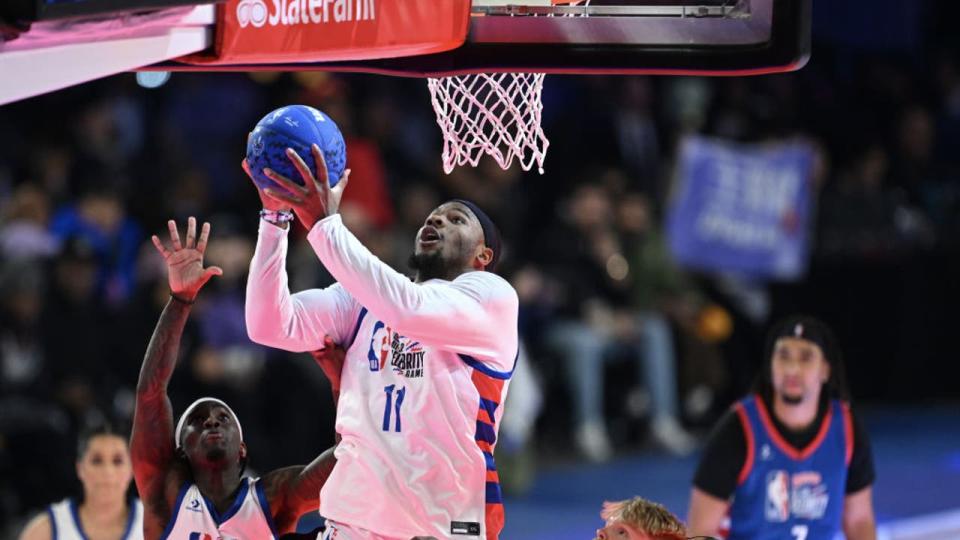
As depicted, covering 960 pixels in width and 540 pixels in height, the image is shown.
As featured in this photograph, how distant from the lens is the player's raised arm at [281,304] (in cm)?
484

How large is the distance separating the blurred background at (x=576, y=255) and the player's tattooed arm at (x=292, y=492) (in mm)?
3507

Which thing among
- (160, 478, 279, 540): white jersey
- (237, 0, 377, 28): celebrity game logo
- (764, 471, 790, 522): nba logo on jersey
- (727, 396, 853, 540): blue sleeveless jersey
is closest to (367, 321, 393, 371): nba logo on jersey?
(160, 478, 279, 540): white jersey

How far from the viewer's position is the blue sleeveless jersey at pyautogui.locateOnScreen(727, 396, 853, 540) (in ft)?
22.6

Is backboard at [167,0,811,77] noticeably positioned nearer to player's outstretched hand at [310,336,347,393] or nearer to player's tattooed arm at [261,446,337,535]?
player's outstretched hand at [310,336,347,393]

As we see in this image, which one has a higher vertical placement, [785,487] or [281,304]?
[281,304]

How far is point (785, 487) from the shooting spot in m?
6.91

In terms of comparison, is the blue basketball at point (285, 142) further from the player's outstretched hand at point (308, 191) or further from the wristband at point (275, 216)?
the wristband at point (275, 216)

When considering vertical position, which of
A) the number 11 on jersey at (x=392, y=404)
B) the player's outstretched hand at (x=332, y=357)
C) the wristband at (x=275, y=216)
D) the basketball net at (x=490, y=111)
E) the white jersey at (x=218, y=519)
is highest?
the basketball net at (x=490, y=111)

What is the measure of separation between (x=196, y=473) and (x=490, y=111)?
1628 millimetres

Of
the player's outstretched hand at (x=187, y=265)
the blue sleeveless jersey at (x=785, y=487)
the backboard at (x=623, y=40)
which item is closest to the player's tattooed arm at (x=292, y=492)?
the player's outstretched hand at (x=187, y=265)

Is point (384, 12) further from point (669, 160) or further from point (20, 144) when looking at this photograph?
point (669, 160)

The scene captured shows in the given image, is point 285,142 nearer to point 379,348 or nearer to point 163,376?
point 379,348

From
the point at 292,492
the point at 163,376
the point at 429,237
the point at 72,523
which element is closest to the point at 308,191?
the point at 429,237

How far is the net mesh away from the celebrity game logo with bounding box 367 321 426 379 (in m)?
0.75
